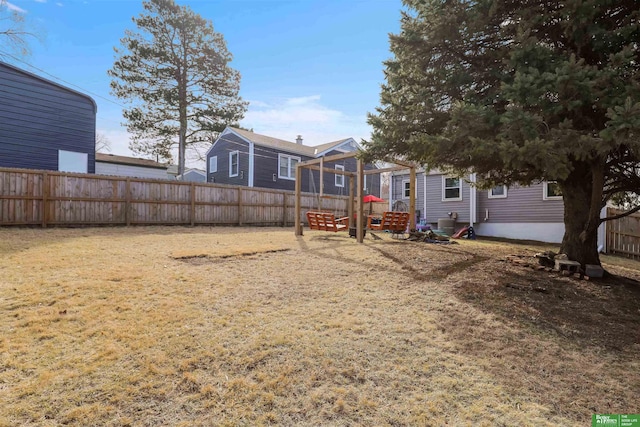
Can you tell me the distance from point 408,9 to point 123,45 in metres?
22.4

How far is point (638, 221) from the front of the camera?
10.5 m

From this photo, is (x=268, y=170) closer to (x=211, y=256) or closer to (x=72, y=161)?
(x=72, y=161)

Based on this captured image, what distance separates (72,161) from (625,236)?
2158 centimetres

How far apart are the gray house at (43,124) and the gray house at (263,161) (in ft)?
27.0

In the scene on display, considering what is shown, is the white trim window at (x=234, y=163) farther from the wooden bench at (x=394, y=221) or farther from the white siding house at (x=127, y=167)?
the wooden bench at (x=394, y=221)

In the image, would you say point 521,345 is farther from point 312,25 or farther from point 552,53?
point 312,25

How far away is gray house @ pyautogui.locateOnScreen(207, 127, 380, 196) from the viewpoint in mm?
20359

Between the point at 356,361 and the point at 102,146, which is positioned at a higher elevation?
the point at 102,146

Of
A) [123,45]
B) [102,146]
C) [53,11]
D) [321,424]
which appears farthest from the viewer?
[102,146]

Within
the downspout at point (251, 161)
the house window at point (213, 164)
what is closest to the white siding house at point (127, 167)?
the house window at point (213, 164)

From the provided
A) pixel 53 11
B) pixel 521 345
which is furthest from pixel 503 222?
pixel 53 11

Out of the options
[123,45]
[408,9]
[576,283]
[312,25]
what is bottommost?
[576,283]

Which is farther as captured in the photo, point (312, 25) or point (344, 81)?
point (344, 81)

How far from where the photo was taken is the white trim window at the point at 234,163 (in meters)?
21.2
